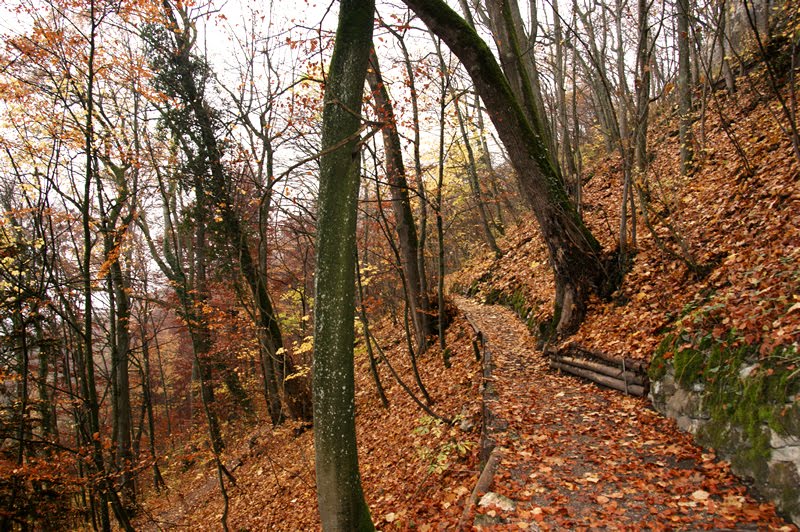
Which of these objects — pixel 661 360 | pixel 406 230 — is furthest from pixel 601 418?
pixel 406 230

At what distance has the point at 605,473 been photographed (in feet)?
14.1

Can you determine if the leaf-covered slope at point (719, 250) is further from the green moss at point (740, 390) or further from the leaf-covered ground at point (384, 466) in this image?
the leaf-covered ground at point (384, 466)

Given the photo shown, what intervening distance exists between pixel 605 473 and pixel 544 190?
504cm

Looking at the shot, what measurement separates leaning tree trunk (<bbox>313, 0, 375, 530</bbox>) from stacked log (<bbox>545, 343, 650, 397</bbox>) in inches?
162


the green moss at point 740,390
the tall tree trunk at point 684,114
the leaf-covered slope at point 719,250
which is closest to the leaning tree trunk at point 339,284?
the green moss at point 740,390

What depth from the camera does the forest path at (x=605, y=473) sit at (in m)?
3.51

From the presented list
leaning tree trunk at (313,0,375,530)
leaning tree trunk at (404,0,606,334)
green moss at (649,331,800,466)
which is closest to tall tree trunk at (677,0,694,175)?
leaning tree trunk at (404,0,606,334)

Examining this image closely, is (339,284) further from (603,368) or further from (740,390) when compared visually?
(603,368)

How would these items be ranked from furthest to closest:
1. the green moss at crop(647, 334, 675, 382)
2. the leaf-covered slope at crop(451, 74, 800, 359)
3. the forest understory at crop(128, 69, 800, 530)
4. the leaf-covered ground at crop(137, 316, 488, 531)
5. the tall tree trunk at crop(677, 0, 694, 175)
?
1. the tall tree trunk at crop(677, 0, 694, 175)
2. the leaf-covered ground at crop(137, 316, 488, 531)
3. the green moss at crop(647, 334, 675, 382)
4. the leaf-covered slope at crop(451, 74, 800, 359)
5. the forest understory at crop(128, 69, 800, 530)

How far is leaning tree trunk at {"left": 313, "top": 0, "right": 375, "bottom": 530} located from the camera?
3482 mm

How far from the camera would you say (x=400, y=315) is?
17.1 metres

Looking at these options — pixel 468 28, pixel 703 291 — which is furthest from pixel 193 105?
pixel 703 291

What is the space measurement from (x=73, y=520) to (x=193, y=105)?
11.3 m

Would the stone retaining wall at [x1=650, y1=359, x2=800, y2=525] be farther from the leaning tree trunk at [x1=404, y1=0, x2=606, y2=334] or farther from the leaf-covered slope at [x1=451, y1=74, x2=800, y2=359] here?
the leaning tree trunk at [x1=404, y1=0, x2=606, y2=334]
